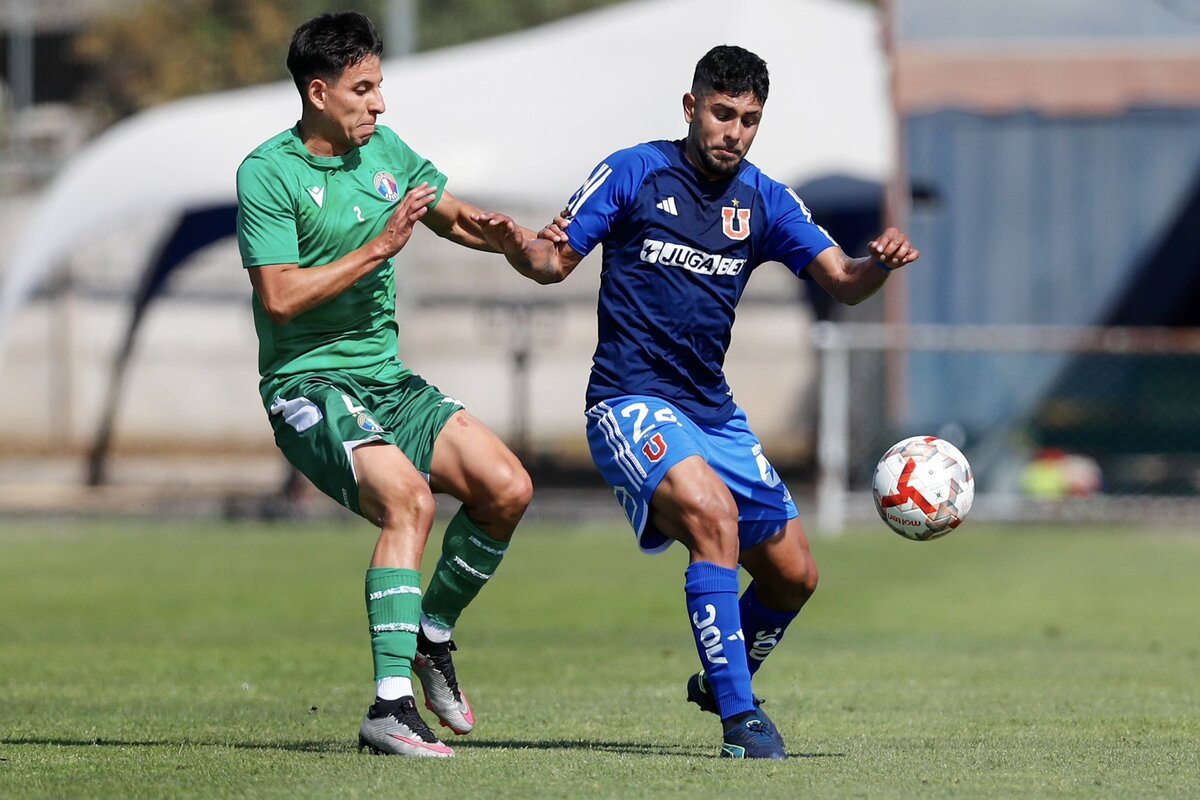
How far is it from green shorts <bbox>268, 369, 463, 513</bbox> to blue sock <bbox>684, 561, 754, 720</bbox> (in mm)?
1034

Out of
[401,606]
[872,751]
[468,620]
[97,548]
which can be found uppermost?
[401,606]

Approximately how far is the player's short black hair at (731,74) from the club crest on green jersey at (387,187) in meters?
1.12

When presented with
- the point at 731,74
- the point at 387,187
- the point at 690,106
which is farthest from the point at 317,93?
the point at 731,74

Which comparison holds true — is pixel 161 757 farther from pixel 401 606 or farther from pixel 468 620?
pixel 468 620

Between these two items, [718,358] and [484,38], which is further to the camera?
[484,38]

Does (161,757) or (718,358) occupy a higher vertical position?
(718,358)

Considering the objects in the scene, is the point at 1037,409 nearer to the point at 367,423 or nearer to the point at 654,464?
the point at 654,464

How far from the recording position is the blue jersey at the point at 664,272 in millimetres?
7016

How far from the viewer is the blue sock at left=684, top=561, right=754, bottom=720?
6.55 metres

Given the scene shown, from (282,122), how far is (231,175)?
101 cm

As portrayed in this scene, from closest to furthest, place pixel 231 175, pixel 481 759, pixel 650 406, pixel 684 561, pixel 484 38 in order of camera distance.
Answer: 1. pixel 481 759
2. pixel 650 406
3. pixel 684 561
4. pixel 231 175
5. pixel 484 38

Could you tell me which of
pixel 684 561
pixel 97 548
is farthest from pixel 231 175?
pixel 684 561

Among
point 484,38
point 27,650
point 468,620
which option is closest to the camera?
point 27,650

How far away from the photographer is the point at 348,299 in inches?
273
